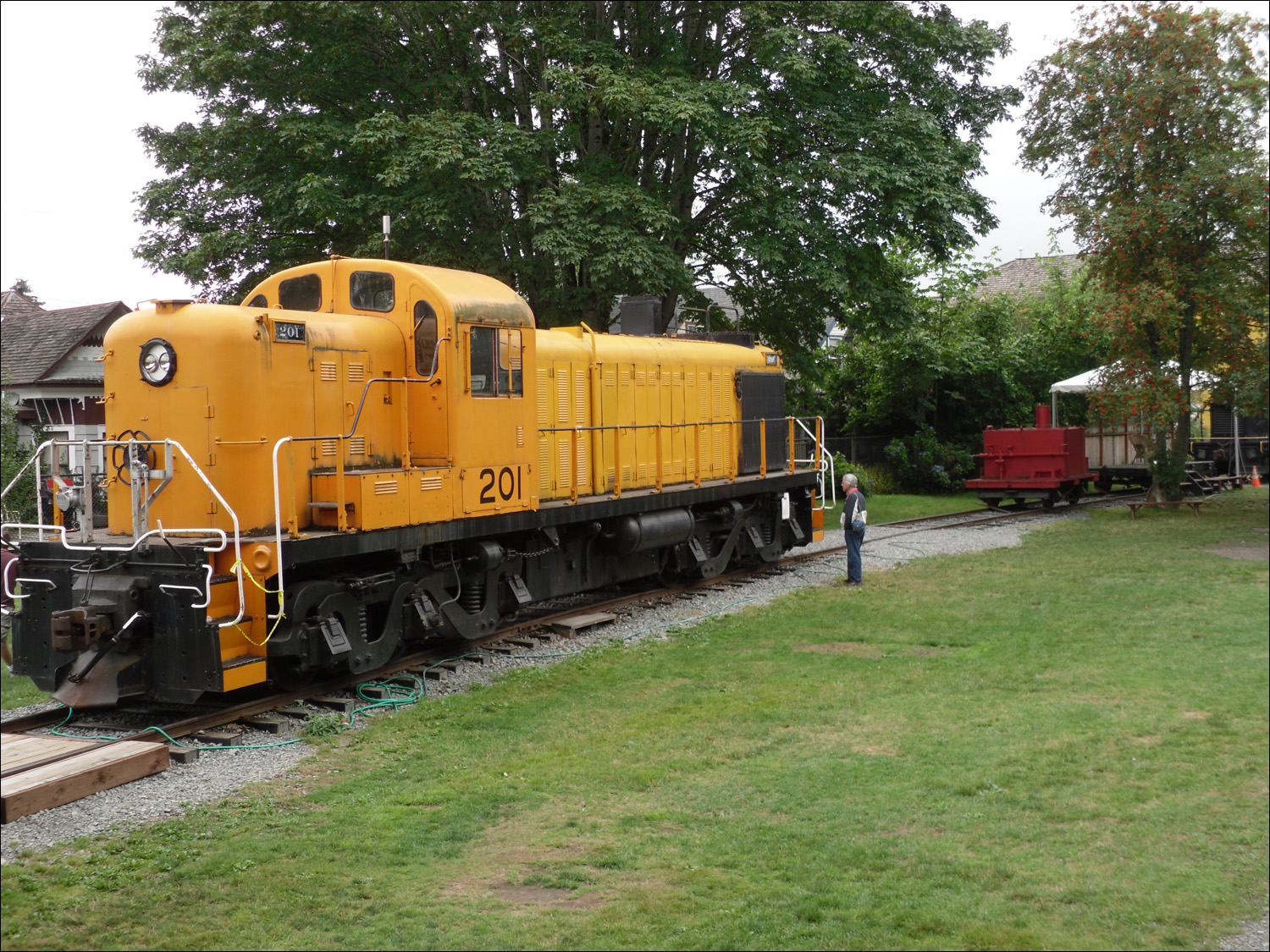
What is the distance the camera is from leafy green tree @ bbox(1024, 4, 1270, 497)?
19.4 metres

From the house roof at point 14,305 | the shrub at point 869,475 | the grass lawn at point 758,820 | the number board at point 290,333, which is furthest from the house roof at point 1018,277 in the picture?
the number board at point 290,333

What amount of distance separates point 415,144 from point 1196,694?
13.8 m

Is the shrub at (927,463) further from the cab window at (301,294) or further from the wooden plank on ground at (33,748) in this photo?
the wooden plank on ground at (33,748)

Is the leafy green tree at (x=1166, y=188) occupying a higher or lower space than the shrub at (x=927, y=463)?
higher

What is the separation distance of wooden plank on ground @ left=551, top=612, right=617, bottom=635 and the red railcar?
51.6 ft

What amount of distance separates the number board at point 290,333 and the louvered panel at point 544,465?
12.2ft

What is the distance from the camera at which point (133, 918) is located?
4.98 meters

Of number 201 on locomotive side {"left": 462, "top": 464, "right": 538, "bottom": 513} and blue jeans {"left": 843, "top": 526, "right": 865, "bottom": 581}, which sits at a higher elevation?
number 201 on locomotive side {"left": 462, "top": 464, "right": 538, "bottom": 513}

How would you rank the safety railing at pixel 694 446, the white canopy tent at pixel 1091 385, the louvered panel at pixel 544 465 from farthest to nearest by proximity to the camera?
1. the white canopy tent at pixel 1091 385
2. the safety railing at pixel 694 446
3. the louvered panel at pixel 544 465

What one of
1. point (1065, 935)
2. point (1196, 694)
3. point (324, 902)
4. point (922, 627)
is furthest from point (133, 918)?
point (922, 627)

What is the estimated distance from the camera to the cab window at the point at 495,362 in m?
10.4

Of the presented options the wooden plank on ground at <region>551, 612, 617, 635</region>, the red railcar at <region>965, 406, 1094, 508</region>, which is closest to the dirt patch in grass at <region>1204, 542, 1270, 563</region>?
the red railcar at <region>965, 406, 1094, 508</region>

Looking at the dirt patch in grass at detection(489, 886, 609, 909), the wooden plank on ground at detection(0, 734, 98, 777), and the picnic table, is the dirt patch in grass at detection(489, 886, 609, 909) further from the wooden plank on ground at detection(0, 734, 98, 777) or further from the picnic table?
the picnic table

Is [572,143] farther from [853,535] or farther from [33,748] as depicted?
[33,748]
